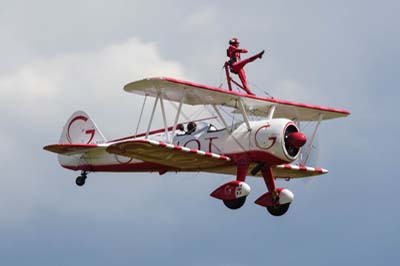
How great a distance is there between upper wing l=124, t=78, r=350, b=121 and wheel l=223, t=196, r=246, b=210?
3.13 meters

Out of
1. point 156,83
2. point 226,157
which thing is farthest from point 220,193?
point 156,83

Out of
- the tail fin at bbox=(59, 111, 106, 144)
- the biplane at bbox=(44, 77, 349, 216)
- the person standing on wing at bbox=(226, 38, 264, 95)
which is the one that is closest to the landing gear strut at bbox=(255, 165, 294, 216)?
the biplane at bbox=(44, 77, 349, 216)

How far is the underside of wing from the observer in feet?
119

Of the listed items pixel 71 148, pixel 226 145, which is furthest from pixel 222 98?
pixel 71 148

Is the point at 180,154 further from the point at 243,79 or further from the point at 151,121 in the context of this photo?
the point at 243,79

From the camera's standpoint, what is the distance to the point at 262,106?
121 feet

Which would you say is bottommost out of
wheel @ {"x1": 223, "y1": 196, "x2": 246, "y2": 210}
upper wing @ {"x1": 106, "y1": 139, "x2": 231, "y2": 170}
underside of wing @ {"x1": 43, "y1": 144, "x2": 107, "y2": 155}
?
wheel @ {"x1": 223, "y1": 196, "x2": 246, "y2": 210}

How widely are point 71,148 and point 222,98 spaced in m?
5.25

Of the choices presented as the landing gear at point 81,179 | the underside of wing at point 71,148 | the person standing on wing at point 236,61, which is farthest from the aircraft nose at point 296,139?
the landing gear at point 81,179

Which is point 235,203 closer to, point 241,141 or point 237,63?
Answer: point 241,141

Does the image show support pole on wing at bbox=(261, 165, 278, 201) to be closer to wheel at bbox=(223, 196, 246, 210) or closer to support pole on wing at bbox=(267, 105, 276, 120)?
wheel at bbox=(223, 196, 246, 210)

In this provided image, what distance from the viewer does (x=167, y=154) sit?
111ft

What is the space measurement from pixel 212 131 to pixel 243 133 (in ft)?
3.59

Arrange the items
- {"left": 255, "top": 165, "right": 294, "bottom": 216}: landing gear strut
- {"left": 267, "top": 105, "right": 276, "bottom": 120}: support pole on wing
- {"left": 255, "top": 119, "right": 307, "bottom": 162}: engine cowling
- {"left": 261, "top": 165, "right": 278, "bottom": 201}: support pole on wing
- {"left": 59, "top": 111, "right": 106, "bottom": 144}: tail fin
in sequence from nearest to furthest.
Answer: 1. {"left": 255, "top": 119, "right": 307, "bottom": 162}: engine cowling
2. {"left": 261, "top": 165, "right": 278, "bottom": 201}: support pole on wing
3. {"left": 255, "top": 165, "right": 294, "bottom": 216}: landing gear strut
4. {"left": 267, "top": 105, "right": 276, "bottom": 120}: support pole on wing
5. {"left": 59, "top": 111, "right": 106, "bottom": 144}: tail fin
